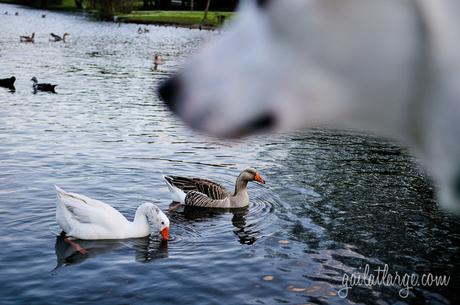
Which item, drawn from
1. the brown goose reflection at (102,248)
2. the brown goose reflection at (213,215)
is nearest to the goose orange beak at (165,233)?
the brown goose reflection at (102,248)

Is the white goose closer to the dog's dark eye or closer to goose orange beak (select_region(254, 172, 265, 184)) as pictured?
goose orange beak (select_region(254, 172, 265, 184))

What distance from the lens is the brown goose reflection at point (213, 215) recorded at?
11656mm

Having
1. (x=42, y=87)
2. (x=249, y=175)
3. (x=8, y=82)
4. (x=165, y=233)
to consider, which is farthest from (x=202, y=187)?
(x=8, y=82)

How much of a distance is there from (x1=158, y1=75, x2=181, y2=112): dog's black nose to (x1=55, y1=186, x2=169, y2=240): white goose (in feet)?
28.8

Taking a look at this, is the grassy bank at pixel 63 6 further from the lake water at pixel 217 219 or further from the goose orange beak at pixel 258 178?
the goose orange beak at pixel 258 178

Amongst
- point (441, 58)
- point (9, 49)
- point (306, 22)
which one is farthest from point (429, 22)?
point (9, 49)

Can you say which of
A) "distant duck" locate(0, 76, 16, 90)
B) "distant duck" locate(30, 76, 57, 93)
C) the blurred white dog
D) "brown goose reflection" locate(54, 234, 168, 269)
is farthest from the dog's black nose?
"distant duck" locate(0, 76, 16, 90)

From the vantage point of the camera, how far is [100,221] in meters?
10.8

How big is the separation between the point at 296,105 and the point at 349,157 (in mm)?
15218

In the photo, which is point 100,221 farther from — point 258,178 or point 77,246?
point 258,178

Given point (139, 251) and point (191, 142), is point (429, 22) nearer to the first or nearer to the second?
point (139, 251)

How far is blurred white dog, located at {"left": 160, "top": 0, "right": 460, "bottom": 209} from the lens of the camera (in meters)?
2.01

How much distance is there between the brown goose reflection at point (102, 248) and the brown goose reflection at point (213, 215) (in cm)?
142

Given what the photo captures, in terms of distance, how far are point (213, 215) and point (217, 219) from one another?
0.29m
